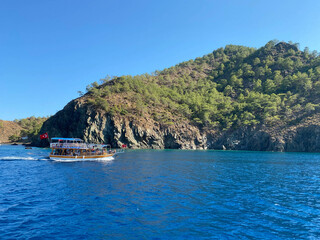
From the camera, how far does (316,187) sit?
26.7 m

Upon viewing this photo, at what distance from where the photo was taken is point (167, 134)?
396 feet

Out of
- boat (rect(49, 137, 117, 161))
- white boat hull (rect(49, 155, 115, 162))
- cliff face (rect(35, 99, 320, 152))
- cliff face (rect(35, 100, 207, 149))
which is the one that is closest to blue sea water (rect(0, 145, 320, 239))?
white boat hull (rect(49, 155, 115, 162))

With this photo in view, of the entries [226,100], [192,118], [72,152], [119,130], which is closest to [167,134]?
[119,130]

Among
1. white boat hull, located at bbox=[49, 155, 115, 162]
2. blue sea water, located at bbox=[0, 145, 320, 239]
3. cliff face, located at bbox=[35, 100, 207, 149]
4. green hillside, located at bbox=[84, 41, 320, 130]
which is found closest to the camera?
blue sea water, located at bbox=[0, 145, 320, 239]

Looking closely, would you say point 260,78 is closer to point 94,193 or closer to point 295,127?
point 295,127

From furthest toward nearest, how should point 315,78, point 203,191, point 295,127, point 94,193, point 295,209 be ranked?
point 315,78
point 295,127
point 203,191
point 94,193
point 295,209

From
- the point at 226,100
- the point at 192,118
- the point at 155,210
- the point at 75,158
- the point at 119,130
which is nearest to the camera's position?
the point at 155,210

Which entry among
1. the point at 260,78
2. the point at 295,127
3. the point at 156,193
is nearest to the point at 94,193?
the point at 156,193

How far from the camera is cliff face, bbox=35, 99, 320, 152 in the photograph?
109 metres

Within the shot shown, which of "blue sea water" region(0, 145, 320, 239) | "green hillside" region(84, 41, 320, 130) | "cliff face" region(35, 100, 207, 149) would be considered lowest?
"blue sea water" region(0, 145, 320, 239)

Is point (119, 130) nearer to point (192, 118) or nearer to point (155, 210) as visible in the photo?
point (192, 118)

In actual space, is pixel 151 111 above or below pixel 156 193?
above

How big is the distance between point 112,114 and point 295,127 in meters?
101

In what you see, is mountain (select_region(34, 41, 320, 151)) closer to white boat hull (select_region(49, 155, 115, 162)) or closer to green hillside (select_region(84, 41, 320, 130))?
green hillside (select_region(84, 41, 320, 130))
